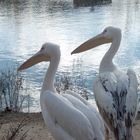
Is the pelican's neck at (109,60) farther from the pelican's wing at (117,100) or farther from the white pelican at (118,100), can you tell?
the pelican's wing at (117,100)

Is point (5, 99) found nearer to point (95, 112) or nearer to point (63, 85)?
point (63, 85)

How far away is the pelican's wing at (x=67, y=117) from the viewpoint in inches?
127

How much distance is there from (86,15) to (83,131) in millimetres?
15473

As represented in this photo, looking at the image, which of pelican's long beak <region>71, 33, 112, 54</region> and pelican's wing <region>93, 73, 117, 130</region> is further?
pelican's long beak <region>71, 33, 112, 54</region>

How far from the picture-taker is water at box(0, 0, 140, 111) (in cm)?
905

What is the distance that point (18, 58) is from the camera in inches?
397

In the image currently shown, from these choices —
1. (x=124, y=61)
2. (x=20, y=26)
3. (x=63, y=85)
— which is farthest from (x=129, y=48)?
(x=20, y=26)

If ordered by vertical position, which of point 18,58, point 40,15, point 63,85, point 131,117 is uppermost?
point 131,117

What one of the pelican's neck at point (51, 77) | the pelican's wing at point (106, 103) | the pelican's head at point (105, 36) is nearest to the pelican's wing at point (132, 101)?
the pelican's wing at point (106, 103)

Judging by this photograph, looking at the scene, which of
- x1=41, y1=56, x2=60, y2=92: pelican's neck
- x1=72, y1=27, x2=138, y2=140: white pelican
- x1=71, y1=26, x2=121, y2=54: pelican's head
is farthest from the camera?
x1=71, y1=26, x2=121, y2=54: pelican's head

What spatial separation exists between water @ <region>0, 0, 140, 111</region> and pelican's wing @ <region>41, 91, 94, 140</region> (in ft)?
10.9

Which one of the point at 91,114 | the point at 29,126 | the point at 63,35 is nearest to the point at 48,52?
the point at 91,114

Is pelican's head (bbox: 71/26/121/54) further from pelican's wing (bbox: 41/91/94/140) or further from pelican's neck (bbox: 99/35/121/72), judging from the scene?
pelican's wing (bbox: 41/91/94/140)

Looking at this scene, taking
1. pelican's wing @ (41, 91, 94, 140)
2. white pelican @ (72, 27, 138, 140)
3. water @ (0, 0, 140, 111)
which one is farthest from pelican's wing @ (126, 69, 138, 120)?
water @ (0, 0, 140, 111)
